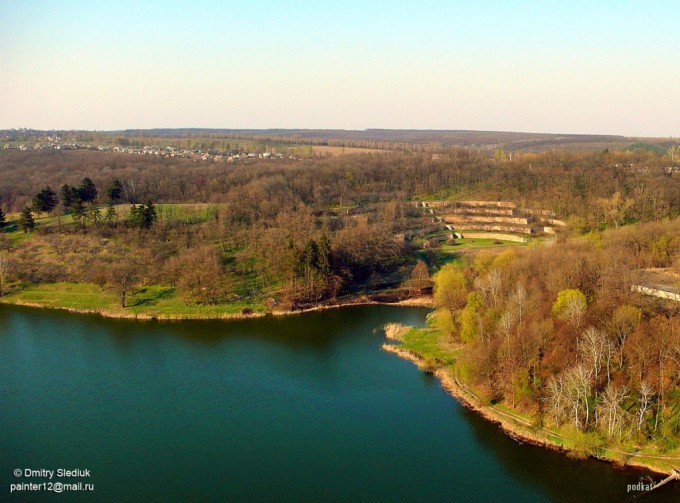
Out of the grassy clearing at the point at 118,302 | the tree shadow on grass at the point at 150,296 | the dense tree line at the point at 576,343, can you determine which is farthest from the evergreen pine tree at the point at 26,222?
the dense tree line at the point at 576,343

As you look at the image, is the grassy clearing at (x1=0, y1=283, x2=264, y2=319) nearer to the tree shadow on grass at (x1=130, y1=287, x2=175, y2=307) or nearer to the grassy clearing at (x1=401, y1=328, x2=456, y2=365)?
the tree shadow on grass at (x1=130, y1=287, x2=175, y2=307)

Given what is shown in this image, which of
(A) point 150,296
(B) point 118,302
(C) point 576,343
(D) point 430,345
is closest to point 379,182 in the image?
(A) point 150,296

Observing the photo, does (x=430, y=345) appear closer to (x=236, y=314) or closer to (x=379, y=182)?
(x=236, y=314)

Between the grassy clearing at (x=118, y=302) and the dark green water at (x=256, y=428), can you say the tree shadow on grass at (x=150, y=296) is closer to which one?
the grassy clearing at (x=118, y=302)

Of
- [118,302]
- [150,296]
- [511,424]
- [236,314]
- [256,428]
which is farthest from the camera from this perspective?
[150,296]

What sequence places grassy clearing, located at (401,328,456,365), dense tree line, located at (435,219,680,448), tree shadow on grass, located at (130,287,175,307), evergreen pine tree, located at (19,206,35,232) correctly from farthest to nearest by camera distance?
evergreen pine tree, located at (19,206,35,232), tree shadow on grass, located at (130,287,175,307), grassy clearing, located at (401,328,456,365), dense tree line, located at (435,219,680,448)

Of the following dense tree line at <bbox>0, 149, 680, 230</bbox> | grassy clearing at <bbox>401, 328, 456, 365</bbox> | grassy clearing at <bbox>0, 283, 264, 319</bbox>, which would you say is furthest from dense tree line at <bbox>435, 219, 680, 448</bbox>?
dense tree line at <bbox>0, 149, 680, 230</bbox>

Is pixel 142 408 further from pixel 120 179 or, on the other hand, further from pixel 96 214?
pixel 120 179
